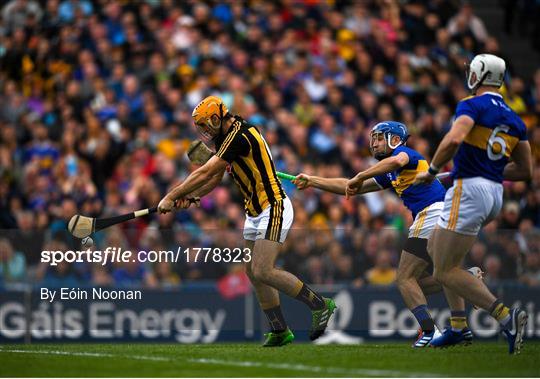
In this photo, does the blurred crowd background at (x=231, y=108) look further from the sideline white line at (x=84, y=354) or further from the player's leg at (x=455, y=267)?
the player's leg at (x=455, y=267)

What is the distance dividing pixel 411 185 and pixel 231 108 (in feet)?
24.3

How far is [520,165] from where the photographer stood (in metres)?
11.5

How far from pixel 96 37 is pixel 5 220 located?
4200mm

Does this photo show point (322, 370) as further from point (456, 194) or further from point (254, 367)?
point (456, 194)

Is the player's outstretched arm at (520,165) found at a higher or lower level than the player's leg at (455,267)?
higher

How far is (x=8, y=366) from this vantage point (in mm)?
11086

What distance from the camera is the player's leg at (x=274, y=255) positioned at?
12359 millimetres

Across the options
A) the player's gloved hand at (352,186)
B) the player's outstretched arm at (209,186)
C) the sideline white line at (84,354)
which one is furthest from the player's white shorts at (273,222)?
the sideline white line at (84,354)

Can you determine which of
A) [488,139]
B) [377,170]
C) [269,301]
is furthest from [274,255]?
A: [488,139]

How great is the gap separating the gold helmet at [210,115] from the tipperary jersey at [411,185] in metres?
1.76

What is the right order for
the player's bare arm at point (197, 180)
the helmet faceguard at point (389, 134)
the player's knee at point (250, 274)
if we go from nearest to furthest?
the player's bare arm at point (197, 180)
the player's knee at point (250, 274)
the helmet faceguard at point (389, 134)

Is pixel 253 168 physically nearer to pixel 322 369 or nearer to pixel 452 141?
pixel 452 141

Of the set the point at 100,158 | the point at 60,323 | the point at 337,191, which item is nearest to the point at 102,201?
the point at 100,158

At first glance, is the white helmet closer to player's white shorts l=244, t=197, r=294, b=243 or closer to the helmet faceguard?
the helmet faceguard
